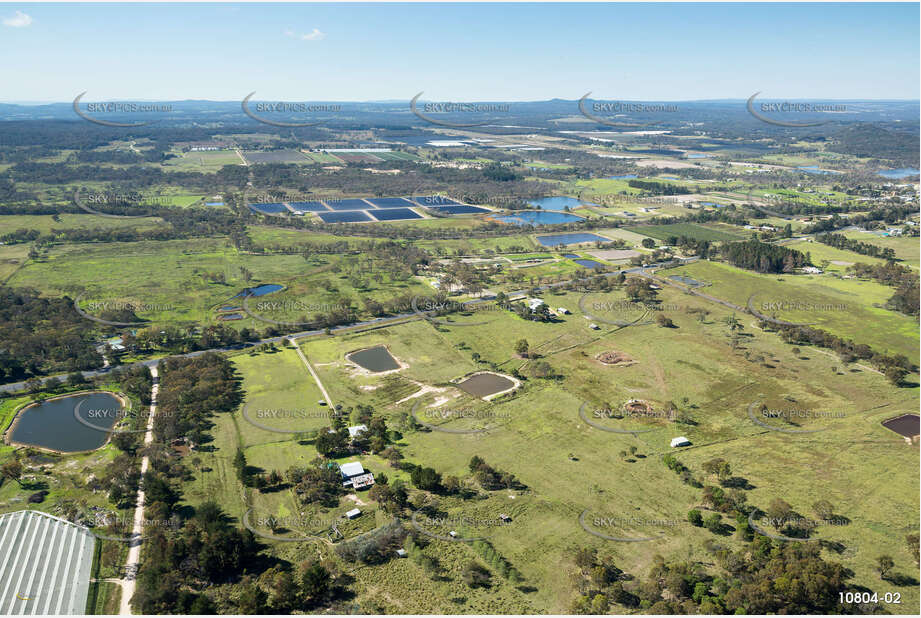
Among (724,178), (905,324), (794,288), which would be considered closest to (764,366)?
(905,324)

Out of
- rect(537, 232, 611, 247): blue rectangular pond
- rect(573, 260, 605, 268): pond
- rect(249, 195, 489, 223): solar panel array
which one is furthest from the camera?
rect(249, 195, 489, 223): solar panel array

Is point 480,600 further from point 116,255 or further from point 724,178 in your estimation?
point 724,178

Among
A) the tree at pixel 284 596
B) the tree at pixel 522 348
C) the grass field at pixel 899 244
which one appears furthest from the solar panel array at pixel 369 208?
the tree at pixel 284 596

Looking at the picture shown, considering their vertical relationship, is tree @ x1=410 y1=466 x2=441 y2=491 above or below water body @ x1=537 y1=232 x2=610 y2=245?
below

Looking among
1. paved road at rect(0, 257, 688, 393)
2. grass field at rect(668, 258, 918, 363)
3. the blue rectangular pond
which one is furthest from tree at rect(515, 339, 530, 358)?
the blue rectangular pond

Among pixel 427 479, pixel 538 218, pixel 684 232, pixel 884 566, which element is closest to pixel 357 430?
pixel 427 479

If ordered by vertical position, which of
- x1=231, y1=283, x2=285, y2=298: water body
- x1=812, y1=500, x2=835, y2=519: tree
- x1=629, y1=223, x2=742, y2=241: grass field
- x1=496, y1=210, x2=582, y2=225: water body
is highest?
x1=496, y1=210, x2=582, y2=225: water body

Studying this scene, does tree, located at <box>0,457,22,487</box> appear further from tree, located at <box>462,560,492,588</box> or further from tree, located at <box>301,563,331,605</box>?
tree, located at <box>462,560,492,588</box>
